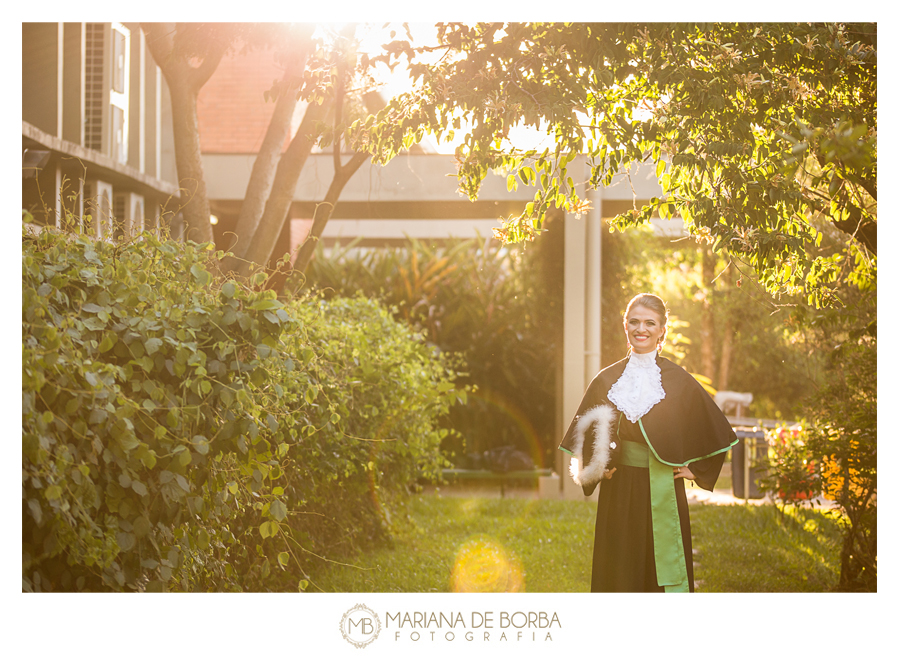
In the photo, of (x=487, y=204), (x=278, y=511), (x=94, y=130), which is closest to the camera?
(x=278, y=511)

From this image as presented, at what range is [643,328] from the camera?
3002 millimetres

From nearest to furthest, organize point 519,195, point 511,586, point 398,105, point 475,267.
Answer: point 398,105 → point 511,586 → point 519,195 → point 475,267

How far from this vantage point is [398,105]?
3.33m

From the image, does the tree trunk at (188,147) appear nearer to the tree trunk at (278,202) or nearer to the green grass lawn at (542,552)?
the tree trunk at (278,202)

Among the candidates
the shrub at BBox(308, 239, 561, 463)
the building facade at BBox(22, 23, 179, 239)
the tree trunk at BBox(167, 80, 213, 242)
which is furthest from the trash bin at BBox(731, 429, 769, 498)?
the building facade at BBox(22, 23, 179, 239)

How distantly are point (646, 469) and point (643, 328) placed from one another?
0.59 metres

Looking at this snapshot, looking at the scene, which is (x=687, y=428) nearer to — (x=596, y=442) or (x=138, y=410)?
(x=596, y=442)

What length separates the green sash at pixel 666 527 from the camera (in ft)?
9.55

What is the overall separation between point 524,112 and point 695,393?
1.38 meters

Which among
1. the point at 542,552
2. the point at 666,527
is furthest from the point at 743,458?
the point at 666,527

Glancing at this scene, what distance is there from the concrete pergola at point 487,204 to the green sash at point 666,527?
3.13 meters
